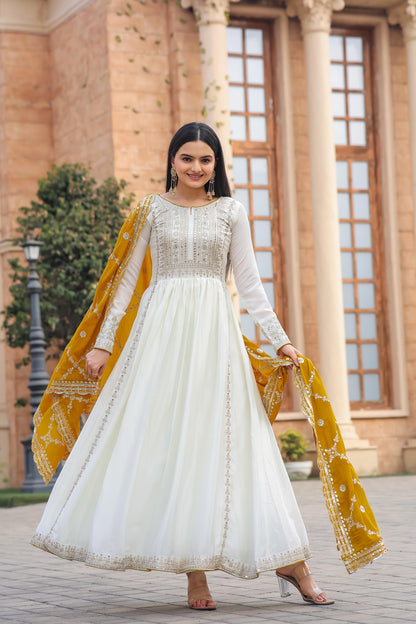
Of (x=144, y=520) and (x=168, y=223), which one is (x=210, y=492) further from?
(x=168, y=223)

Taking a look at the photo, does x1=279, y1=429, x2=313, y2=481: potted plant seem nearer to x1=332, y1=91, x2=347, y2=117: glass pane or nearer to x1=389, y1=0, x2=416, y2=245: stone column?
x1=389, y1=0, x2=416, y2=245: stone column

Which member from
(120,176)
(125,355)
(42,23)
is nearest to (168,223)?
(125,355)

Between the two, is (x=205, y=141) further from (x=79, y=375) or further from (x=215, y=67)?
(x=215, y=67)

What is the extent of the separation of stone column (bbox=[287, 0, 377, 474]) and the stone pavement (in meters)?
9.61

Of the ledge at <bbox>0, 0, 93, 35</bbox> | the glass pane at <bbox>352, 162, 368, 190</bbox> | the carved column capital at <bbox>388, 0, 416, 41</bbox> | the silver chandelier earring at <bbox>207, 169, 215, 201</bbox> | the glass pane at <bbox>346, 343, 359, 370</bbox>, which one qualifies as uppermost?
the ledge at <bbox>0, 0, 93, 35</bbox>

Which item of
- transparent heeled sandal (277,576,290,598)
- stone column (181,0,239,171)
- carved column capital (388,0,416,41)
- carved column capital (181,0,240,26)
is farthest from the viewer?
carved column capital (388,0,416,41)

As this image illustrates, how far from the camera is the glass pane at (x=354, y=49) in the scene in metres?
19.4

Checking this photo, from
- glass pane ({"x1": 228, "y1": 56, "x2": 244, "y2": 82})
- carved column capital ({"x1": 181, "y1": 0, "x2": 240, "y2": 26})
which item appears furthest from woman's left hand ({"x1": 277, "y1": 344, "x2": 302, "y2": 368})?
glass pane ({"x1": 228, "y1": 56, "x2": 244, "y2": 82})

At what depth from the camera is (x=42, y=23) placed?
2033 cm

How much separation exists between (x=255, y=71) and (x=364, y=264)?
11.4ft

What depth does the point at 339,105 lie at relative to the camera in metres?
19.3

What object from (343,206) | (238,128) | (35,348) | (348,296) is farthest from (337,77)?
(35,348)

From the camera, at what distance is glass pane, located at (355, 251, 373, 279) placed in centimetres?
1933

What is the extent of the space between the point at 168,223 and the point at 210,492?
1.21 m
